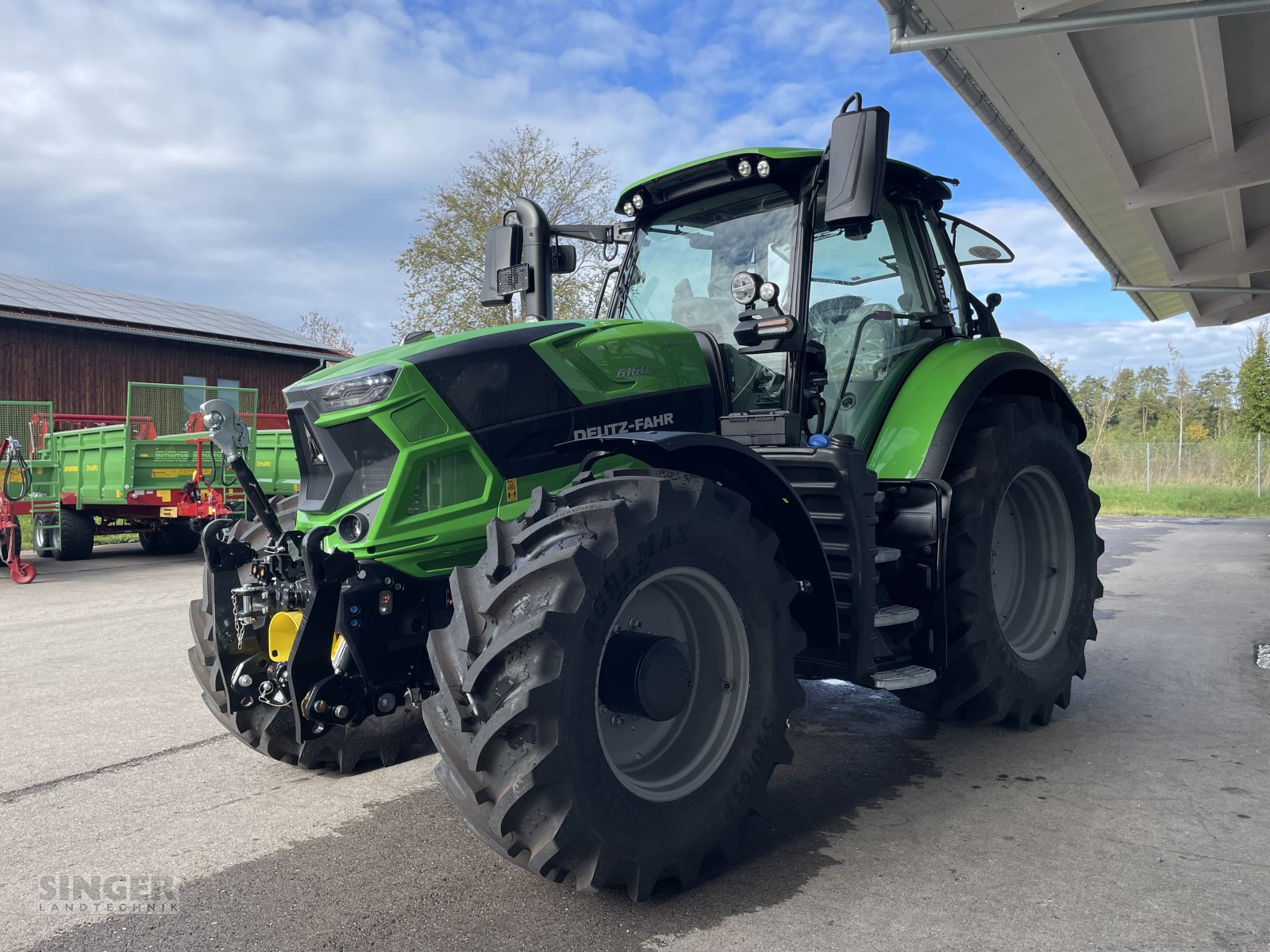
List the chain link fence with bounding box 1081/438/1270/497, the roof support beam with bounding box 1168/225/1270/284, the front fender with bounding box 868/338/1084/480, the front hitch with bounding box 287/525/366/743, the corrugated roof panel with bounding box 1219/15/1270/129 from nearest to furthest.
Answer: the front hitch with bounding box 287/525/366/743 → the front fender with bounding box 868/338/1084/480 → the corrugated roof panel with bounding box 1219/15/1270/129 → the roof support beam with bounding box 1168/225/1270/284 → the chain link fence with bounding box 1081/438/1270/497

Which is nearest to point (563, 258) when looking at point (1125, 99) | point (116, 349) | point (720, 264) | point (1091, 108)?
point (720, 264)

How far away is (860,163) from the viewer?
337cm

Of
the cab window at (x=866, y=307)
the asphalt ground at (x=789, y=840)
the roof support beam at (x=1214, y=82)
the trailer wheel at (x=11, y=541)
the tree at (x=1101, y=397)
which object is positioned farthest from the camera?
the tree at (x=1101, y=397)

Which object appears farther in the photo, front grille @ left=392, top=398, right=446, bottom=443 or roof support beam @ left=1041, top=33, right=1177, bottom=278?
roof support beam @ left=1041, top=33, right=1177, bottom=278

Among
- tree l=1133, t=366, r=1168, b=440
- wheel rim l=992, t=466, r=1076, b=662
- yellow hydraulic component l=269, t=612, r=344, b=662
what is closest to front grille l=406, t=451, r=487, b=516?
yellow hydraulic component l=269, t=612, r=344, b=662

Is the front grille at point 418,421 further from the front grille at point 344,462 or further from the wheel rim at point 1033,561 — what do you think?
the wheel rim at point 1033,561

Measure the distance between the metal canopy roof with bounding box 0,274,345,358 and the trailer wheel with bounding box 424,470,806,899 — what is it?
23289 mm

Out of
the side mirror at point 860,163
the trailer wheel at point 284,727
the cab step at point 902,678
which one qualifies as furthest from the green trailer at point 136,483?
the side mirror at point 860,163

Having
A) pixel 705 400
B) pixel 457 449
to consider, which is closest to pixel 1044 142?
pixel 705 400

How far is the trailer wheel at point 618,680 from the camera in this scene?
256cm

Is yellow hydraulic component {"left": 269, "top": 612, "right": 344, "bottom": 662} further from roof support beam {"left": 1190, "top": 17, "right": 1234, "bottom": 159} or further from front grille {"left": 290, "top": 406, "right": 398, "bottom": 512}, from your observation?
roof support beam {"left": 1190, "top": 17, "right": 1234, "bottom": 159}

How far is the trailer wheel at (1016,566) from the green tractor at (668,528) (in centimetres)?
2

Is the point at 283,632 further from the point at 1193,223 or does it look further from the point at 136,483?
the point at 1193,223

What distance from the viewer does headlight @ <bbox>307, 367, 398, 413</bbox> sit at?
10.6 feet
